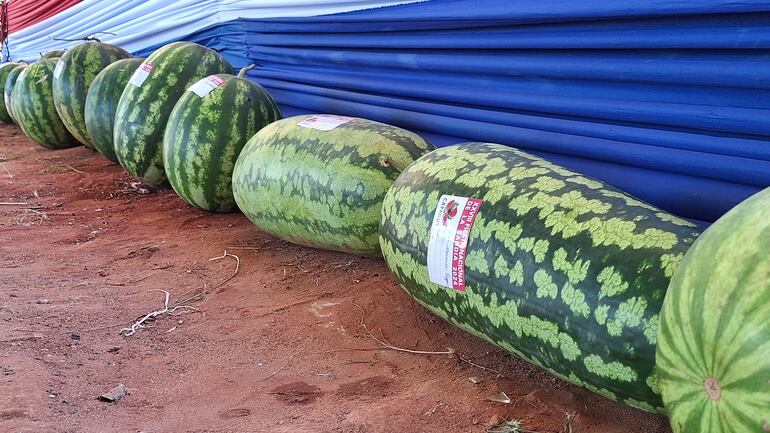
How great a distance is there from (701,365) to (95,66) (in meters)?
5.72

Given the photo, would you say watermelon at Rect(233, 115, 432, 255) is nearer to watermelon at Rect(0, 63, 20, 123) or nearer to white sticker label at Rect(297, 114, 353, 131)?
white sticker label at Rect(297, 114, 353, 131)

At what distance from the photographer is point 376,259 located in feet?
11.2

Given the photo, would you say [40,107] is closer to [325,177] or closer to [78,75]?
[78,75]

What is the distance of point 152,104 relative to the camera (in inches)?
180

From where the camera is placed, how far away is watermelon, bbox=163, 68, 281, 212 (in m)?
4.04

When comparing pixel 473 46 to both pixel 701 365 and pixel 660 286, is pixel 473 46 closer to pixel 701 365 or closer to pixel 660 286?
pixel 660 286

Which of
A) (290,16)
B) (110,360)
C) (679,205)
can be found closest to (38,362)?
(110,360)

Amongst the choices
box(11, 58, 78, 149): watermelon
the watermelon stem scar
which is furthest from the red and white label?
box(11, 58, 78, 149): watermelon

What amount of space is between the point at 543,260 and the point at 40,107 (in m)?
6.21

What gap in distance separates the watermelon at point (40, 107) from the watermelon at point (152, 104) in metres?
2.66

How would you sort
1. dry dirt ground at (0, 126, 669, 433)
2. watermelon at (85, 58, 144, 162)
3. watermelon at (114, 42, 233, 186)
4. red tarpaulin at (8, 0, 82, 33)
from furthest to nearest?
red tarpaulin at (8, 0, 82, 33), watermelon at (85, 58, 144, 162), watermelon at (114, 42, 233, 186), dry dirt ground at (0, 126, 669, 433)

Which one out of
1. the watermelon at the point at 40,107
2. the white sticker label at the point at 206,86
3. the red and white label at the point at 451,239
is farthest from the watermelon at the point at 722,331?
the watermelon at the point at 40,107

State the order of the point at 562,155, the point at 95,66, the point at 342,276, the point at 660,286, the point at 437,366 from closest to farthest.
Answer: the point at 660,286, the point at 437,366, the point at 562,155, the point at 342,276, the point at 95,66

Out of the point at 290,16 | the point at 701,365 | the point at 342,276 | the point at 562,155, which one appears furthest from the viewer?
the point at 290,16
